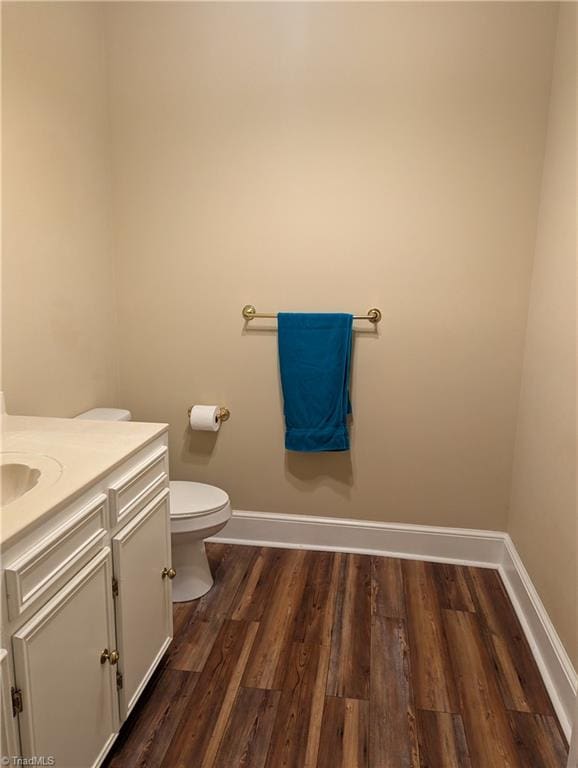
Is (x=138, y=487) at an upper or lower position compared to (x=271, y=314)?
lower

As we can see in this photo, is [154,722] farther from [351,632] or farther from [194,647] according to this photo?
[351,632]

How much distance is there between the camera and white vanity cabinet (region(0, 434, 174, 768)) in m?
1.09

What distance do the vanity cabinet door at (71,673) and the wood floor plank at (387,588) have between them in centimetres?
116

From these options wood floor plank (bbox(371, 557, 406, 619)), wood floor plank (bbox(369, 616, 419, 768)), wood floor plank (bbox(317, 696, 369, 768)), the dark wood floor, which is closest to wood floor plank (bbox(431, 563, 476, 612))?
the dark wood floor

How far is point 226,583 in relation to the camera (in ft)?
7.97

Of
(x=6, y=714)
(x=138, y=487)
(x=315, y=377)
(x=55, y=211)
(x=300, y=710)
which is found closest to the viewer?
(x=6, y=714)

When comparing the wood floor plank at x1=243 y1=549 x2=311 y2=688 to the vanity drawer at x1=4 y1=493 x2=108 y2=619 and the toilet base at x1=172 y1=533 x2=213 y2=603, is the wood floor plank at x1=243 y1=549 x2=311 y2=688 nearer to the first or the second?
the toilet base at x1=172 y1=533 x2=213 y2=603

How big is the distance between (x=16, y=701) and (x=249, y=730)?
2.71 ft

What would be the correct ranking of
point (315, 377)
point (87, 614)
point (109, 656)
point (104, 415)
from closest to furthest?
point (87, 614)
point (109, 656)
point (104, 415)
point (315, 377)

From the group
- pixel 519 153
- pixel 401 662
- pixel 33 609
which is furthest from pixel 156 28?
pixel 401 662

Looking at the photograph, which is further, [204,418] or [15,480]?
[204,418]

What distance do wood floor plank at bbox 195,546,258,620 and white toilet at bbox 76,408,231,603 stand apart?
0.05m

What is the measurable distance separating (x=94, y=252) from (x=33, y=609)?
170cm

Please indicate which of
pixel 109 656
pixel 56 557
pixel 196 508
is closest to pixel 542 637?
pixel 196 508
